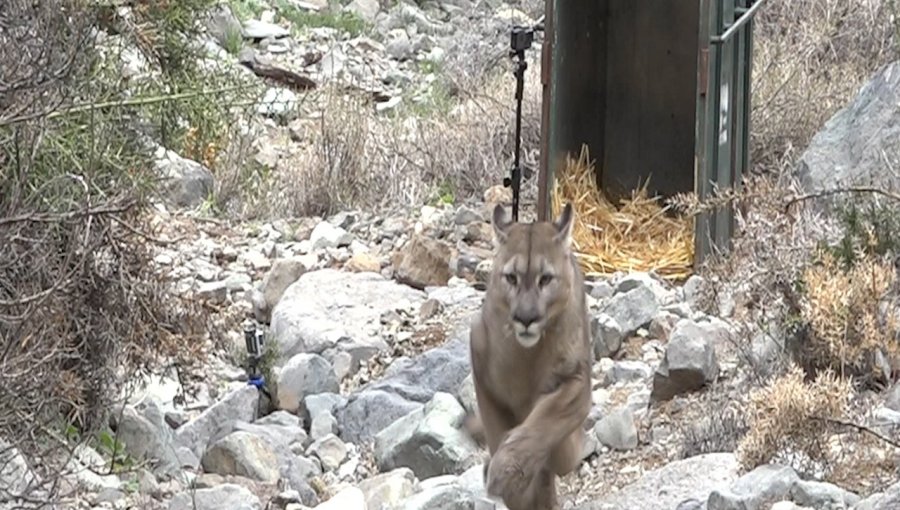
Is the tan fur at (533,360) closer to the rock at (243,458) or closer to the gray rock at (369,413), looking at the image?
the rock at (243,458)

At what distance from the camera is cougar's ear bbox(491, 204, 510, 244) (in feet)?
25.8

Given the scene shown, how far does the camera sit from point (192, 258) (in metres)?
13.5

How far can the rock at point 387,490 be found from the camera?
8.60 metres

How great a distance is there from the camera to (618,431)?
9.66 meters

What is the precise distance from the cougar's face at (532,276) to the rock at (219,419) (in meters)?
2.84

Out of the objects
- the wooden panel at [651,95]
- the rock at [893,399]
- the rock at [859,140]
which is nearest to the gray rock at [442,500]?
the rock at [893,399]

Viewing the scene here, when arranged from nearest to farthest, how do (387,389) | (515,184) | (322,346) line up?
(387,389)
(322,346)
(515,184)

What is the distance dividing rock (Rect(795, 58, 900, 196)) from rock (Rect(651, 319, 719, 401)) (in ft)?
7.29

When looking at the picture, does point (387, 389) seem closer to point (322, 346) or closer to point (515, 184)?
point (322, 346)

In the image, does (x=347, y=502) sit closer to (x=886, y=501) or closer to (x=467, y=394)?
(x=467, y=394)

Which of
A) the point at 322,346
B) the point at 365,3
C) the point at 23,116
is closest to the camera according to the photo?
the point at 23,116

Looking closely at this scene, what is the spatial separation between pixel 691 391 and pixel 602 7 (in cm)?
493

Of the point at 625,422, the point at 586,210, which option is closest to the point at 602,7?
the point at 586,210

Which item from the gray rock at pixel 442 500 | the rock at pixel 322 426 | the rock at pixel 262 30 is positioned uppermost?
the rock at pixel 262 30
